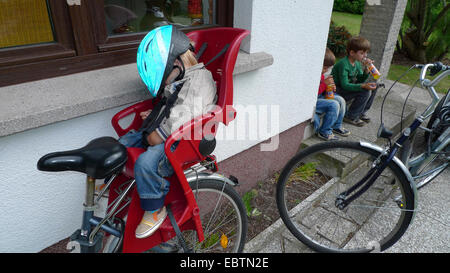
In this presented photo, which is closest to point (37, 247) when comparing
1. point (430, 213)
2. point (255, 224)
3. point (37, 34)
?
point (37, 34)

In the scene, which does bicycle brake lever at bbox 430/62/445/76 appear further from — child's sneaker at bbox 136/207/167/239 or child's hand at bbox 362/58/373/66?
child's sneaker at bbox 136/207/167/239

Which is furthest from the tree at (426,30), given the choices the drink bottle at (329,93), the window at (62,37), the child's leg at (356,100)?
the window at (62,37)

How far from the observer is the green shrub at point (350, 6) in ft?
58.0

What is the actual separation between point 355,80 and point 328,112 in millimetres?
782

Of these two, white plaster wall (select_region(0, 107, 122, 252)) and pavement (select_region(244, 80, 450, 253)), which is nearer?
white plaster wall (select_region(0, 107, 122, 252))

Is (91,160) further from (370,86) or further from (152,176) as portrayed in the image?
(370,86)

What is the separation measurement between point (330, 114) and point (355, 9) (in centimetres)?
1769

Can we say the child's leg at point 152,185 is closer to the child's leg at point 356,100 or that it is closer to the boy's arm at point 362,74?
the child's leg at point 356,100

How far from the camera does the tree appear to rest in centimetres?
742

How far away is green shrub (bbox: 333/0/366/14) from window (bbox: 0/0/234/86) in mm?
18703

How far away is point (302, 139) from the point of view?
342 centimetres

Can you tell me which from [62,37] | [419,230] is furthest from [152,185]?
[419,230]

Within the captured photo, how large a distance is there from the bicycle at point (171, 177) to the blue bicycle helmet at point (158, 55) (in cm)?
26

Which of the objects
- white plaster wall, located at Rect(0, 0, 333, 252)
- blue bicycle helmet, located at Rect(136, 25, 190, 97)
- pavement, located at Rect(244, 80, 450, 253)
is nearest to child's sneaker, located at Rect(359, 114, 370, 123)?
pavement, located at Rect(244, 80, 450, 253)
